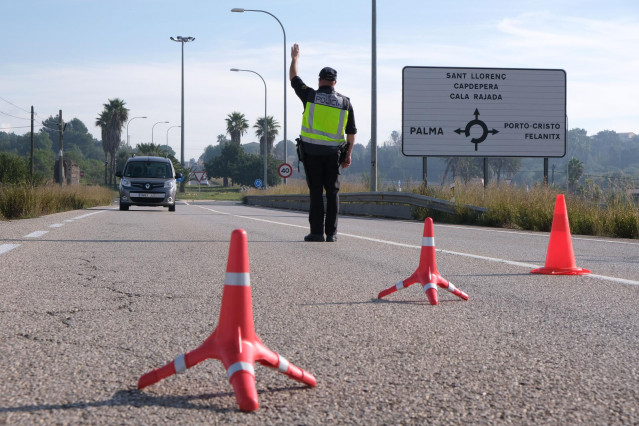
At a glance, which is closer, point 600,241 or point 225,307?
point 225,307

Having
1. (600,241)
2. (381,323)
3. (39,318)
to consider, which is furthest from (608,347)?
(600,241)

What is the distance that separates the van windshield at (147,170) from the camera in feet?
82.8

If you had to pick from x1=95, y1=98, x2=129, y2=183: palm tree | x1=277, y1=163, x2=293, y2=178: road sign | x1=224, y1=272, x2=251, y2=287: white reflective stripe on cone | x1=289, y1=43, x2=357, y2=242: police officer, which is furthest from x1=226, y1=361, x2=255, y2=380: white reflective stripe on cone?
x1=95, y1=98, x2=129, y2=183: palm tree

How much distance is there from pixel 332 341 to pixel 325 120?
6176 millimetres

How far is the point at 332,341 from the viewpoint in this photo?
4059mm

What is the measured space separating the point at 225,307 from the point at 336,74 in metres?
7.07

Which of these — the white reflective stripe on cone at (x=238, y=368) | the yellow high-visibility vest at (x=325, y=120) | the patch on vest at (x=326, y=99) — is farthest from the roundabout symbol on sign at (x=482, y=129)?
the white reflective stripe on cone at (x=238, y=368)

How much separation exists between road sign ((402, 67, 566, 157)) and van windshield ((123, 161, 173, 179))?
27.3 feet

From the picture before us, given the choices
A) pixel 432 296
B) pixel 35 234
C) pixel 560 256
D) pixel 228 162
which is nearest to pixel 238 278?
pixel 432 296

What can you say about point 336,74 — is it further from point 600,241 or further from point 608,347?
point 608,347

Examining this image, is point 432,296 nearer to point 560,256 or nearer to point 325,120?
point 560,256

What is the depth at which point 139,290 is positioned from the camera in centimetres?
578

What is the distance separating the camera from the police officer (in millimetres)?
9852

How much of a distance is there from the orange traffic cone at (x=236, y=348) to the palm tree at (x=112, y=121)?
10232 centimetres
